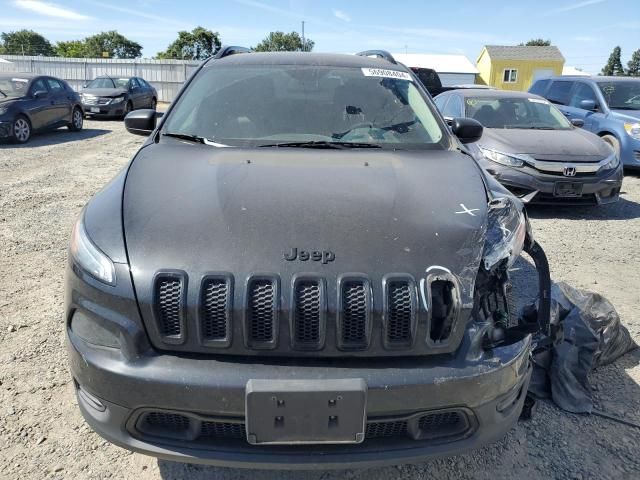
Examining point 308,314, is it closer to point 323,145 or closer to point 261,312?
point 261,312

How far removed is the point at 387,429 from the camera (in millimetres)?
1825

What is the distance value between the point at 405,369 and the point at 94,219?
1.36 meters

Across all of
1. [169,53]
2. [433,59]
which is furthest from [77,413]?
[169,53]

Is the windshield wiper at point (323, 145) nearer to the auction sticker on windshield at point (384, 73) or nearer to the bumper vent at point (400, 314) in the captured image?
the auction sticker on windshield at point (384, 73)

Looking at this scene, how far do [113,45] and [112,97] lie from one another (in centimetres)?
7394

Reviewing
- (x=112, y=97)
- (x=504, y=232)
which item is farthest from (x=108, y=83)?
(x=504, y=232)

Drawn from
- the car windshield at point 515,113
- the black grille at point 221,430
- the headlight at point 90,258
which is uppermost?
the car windshield at point 515,113

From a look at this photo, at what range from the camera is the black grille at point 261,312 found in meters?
1.73

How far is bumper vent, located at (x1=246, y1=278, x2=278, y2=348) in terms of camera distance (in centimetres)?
173

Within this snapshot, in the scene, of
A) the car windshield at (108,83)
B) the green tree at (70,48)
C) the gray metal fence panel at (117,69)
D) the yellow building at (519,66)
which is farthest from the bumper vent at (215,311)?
the green tree at (70,48)

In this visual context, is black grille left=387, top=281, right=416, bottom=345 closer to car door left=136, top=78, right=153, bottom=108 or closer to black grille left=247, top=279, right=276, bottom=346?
black grille left=247, top=279, right=276, bottom=346

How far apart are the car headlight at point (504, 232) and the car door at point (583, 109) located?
859 centimetres

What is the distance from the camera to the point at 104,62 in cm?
2680

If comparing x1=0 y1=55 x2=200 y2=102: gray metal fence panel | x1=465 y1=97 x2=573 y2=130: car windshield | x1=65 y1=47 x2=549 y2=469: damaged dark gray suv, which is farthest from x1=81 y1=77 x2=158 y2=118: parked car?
x1=65 y1=47 x2=549 y2=469: damaged dark gray suv
